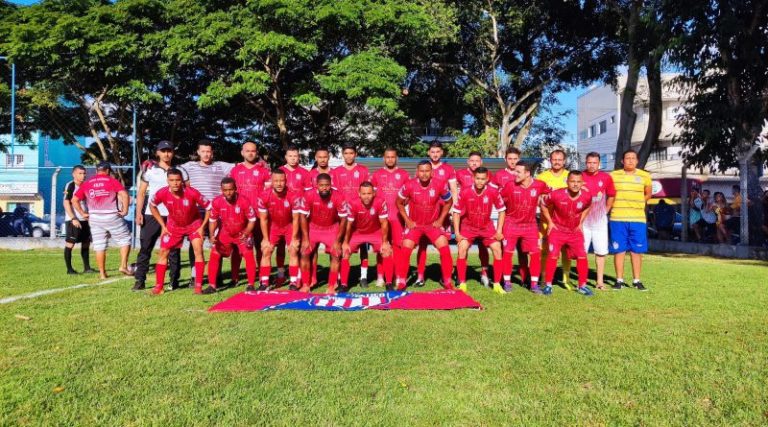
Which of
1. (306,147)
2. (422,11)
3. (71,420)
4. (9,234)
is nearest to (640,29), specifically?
(422,11)

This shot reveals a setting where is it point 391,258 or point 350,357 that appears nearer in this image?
point 350,357

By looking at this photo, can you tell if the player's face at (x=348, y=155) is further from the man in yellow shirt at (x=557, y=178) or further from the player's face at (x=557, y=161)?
the player's face at (x=557, y=161)

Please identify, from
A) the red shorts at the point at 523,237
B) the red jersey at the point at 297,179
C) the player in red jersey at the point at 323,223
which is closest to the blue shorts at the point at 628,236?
→ the red shorts at the point at 523,237

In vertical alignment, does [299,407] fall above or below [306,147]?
below

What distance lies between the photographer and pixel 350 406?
304 cm

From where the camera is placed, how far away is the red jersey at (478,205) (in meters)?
7.49

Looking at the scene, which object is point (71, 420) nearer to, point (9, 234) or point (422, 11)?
point (9, 234)

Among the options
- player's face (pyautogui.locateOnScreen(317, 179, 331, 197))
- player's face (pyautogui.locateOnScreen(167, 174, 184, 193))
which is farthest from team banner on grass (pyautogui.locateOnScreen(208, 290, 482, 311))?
player's face (pyautogui.locateOnScreen(167, 174, 184, 193))

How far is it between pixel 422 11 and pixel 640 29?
24.8ft

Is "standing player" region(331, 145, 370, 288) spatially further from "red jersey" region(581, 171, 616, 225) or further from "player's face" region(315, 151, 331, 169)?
"red jersey" region(581, 171, 616, 225)

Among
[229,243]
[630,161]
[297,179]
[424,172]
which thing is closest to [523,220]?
[424,172]

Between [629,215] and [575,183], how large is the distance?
1.12 m

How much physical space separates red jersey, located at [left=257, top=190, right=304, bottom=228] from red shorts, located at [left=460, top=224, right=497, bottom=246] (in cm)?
238

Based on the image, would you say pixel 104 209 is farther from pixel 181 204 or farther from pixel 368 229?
pixel 368 229
